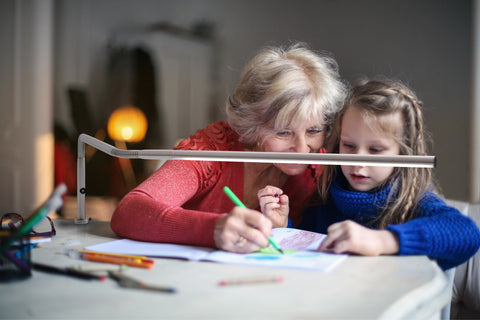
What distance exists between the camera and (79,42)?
359 cm

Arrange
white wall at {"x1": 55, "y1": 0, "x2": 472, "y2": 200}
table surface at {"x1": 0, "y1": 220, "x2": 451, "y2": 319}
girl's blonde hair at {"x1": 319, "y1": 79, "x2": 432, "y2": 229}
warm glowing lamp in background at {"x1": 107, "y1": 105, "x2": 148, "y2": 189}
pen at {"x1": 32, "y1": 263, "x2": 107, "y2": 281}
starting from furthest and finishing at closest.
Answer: warm glowing lamp in background at {"x1": 107, "y1": 105, "x2": 148, "y2": 189}
white wall at {"x1": 55, "y1": 0, "x2": 472, "y2": 200}
girl's blonde hair at {"x1": 319, "y1": 79, "x2": 432, "y2": 229}
pen at {"x1": 32, "y1": 263, "x2": 107, "y2": 281}
table surface at {"x1": 0, "y1": 220, "x2": 451, "y2": 319}

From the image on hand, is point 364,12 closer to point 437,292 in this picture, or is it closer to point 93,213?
point 93,213

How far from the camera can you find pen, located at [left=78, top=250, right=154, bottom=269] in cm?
78

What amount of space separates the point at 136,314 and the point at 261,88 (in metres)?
0.82

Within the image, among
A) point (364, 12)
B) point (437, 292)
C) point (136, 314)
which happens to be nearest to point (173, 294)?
point (136, 314)

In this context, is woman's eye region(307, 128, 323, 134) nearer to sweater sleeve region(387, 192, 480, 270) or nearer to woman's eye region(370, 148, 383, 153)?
woman's eye region(370, 148, 383, 153)

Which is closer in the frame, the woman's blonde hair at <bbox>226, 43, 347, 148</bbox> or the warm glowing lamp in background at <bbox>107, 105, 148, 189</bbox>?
the woman's blonde hair at <bbox>226, 43, 347, 148</bbox>

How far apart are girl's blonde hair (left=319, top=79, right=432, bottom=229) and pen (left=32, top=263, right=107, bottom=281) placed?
2.15 feet

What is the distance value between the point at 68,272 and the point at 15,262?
0.08 meters

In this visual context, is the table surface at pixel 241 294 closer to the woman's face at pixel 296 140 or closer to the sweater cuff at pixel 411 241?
the sweater cuff at pixel 411 241

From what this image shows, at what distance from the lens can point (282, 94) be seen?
1.25m

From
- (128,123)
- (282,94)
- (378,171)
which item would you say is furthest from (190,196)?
(128,123)

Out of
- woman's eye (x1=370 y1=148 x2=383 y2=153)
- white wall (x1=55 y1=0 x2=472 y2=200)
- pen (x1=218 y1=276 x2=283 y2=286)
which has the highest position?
white wall (x1=55 y1=0 x2=472 y2=200)

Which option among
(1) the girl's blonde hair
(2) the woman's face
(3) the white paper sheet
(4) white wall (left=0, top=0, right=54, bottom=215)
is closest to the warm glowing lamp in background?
(4) white wall (left=0, top=0, right=54, bottom=215)
